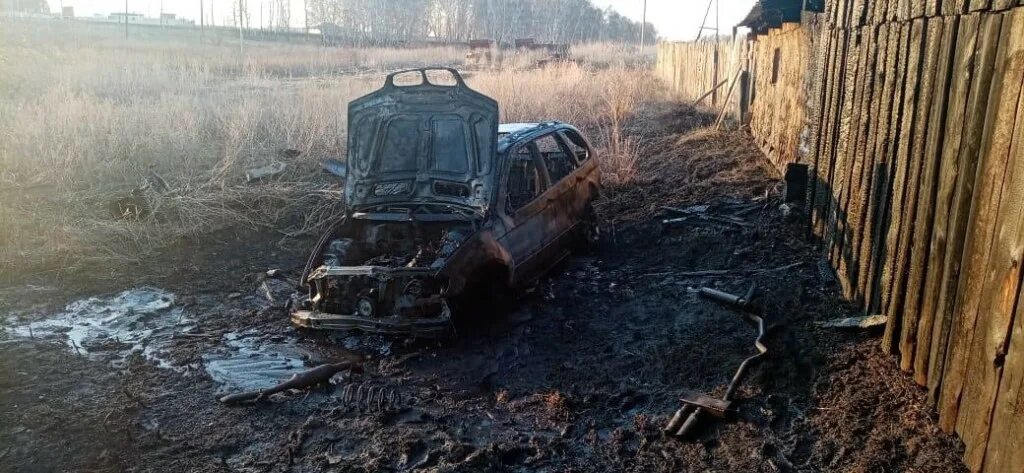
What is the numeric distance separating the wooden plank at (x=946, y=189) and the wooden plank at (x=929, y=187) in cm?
5

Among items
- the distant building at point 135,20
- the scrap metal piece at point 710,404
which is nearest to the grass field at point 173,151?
the scrap metal piece at point 710,404

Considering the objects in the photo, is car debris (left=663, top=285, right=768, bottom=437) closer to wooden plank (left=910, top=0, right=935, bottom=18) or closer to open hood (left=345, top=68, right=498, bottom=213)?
wooden plank (left=910, top=0, right=935, bottom=18)

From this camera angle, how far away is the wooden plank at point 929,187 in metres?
4.19

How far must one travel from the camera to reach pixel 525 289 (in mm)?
7262

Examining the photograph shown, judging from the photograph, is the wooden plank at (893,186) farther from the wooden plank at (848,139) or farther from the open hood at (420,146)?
the open hood at (420,146)

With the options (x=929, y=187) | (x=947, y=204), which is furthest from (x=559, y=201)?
(x=947, y=204)

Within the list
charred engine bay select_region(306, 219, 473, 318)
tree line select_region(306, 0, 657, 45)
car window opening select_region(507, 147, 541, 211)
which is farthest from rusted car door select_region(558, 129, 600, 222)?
tree line select_region(306, 0, 657, 45)

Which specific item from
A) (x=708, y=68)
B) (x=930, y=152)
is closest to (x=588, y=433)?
(x=930, y=152)

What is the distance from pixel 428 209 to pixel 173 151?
687cm

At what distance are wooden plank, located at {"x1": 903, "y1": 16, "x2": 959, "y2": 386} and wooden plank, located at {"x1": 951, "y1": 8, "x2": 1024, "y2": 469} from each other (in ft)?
1.71

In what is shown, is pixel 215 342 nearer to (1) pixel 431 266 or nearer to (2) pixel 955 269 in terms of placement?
(1) pixel 431 266

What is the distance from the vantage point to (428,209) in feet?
23.2

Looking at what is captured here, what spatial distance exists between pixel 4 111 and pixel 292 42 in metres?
38.7

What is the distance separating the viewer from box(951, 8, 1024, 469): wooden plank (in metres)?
3.22
